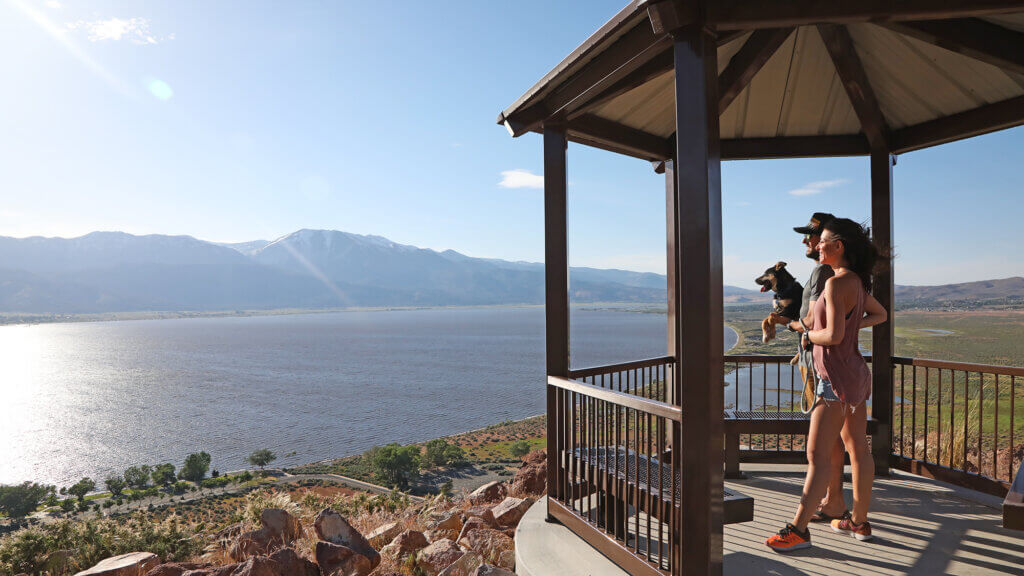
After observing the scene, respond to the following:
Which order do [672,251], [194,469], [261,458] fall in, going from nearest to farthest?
[672,251]
[194,469]
[261,458]

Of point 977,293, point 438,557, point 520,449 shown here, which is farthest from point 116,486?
point 977,293

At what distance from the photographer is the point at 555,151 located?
3609 millimetres

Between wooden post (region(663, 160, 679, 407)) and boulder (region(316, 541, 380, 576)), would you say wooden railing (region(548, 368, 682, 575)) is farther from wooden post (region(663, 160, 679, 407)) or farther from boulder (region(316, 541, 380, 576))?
boulder (region(316, 541, 380, 576))

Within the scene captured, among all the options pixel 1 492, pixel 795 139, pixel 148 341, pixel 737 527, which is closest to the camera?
pixel 737 527

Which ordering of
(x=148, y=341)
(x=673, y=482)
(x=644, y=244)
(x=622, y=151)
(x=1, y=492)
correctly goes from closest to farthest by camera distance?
(x=673, y=482)
(x=622, y=151)
(x=1, y=492)
(x=148, y=341)
(x=644, y=244)

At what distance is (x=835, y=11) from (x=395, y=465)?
126 feet

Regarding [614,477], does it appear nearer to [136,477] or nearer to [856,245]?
[856,245]

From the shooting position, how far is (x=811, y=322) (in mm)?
3070

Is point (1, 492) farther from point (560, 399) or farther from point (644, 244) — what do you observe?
point (644, 244)

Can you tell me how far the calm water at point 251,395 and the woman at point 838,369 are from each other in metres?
48.6

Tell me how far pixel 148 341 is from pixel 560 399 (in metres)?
167

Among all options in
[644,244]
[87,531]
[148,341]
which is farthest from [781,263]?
[644,244]

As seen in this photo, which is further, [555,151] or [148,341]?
[148,341]

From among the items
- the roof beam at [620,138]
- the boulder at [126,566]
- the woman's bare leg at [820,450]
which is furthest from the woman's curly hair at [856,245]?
the boulder at [126,566]
